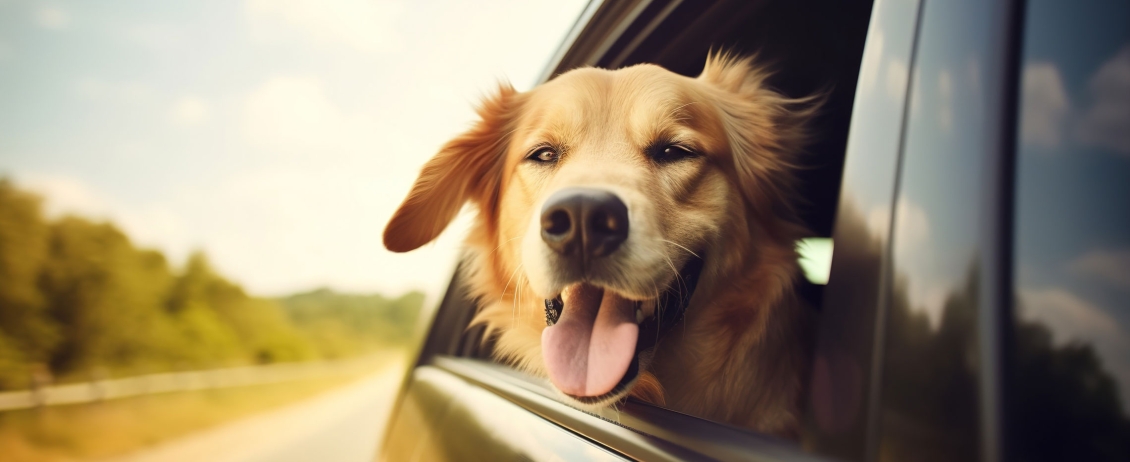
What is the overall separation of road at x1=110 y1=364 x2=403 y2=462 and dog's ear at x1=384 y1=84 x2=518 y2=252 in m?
4.63

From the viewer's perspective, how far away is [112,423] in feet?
36.6

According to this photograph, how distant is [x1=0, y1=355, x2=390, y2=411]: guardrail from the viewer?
10242 mm

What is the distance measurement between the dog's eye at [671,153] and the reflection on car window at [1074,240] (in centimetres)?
110

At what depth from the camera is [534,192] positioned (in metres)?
1.92

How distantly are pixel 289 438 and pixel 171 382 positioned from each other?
7596mm

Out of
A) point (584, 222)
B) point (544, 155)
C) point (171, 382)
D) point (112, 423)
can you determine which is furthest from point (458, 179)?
point (171, 382)

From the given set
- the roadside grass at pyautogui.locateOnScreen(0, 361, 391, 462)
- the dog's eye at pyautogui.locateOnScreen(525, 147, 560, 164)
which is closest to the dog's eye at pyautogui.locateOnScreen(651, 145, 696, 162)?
the dog's eye at pyautogui.locateOnScreen(525, 147, 560, 164)

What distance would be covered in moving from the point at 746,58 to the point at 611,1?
1.56ft

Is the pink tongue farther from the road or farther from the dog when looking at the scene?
the road

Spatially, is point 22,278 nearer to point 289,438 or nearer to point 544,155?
point 289,438

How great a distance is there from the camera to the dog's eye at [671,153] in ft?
5.59

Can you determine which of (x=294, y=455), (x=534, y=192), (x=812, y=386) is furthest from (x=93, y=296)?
(x=812, y=386)

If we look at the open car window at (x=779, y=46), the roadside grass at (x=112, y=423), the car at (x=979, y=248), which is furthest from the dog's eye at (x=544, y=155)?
the roadside grass at (x=112, y=423)

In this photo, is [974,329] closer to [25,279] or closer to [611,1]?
[611,1]
